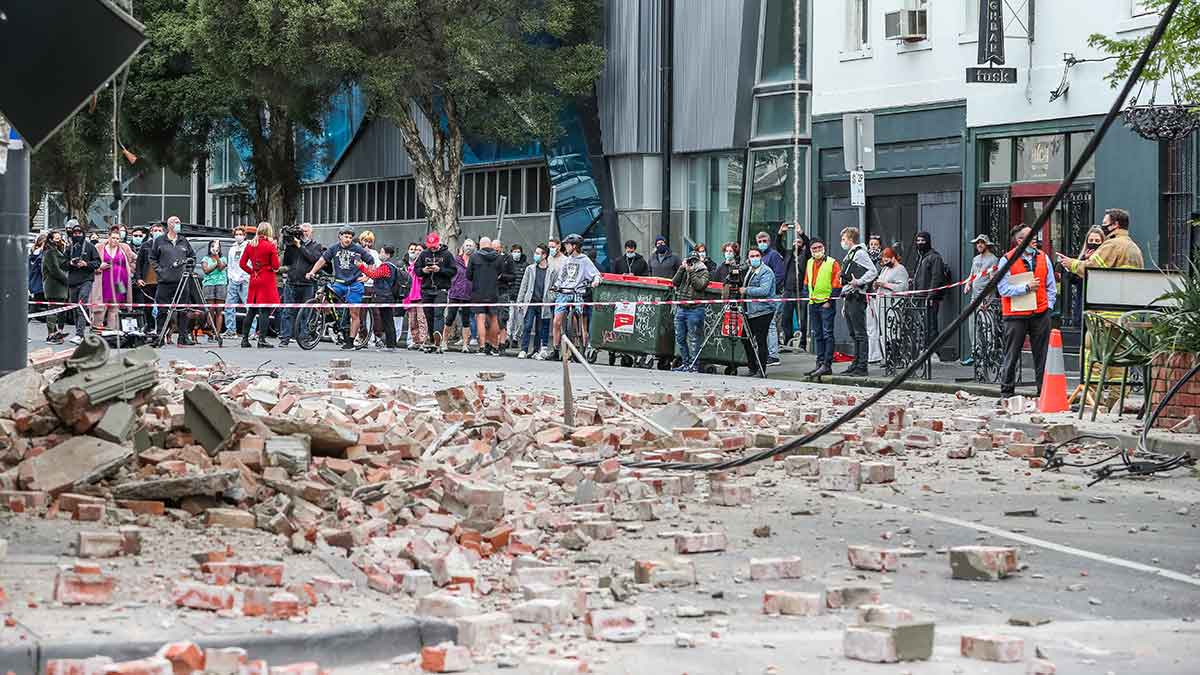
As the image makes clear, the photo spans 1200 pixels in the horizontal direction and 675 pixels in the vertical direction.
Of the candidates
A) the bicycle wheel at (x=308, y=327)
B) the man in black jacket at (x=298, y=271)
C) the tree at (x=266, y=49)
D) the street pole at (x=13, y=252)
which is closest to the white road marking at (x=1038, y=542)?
the street pole at (x=13, y=252)

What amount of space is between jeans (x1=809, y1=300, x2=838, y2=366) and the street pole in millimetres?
13535

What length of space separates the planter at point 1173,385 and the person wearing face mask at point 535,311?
14468mm

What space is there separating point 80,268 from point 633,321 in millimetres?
10408

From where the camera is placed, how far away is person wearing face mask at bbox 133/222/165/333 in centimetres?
3131

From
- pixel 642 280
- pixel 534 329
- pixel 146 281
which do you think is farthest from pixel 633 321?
pixel 146 281

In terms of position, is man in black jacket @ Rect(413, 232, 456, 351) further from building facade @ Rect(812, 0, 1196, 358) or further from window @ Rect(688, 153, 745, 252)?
window @ Rect(688, 153, 745, 252)

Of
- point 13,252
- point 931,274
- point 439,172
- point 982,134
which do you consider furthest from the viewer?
point 439,172

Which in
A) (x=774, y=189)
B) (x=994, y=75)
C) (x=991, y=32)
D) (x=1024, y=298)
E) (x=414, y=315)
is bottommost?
(x=414, y=315)

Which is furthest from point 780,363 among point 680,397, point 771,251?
point 680,397

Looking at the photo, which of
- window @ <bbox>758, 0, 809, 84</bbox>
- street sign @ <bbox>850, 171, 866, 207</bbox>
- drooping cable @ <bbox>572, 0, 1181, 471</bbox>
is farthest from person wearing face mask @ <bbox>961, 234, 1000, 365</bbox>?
window @ <bbox>758, 0, 809, 84</bbox>

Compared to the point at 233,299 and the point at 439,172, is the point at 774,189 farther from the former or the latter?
the point at 233,299

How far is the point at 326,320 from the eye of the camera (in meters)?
30.5

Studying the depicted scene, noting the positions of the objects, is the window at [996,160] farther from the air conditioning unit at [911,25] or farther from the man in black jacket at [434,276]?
the man in black jacket at [434,276]

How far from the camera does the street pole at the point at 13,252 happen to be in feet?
42.1
